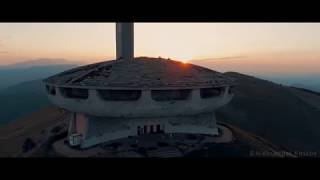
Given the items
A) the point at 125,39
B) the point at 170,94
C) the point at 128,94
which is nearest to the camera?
the point at 128,94

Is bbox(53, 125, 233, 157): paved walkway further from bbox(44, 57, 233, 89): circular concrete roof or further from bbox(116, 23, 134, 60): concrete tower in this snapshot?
bbox(116, 23, 134, 60): concrete tower

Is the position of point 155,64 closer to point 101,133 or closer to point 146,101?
point 146,101

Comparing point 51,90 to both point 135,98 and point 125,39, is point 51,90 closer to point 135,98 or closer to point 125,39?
point 135,98

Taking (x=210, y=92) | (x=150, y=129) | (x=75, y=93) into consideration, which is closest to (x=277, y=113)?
(x=210, y=92)

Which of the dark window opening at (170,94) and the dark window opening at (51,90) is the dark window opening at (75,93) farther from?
the dark window opening at (170,94)

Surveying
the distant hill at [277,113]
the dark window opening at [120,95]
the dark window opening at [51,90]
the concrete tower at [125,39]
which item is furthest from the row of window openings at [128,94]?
the concrete tower at [125,39]

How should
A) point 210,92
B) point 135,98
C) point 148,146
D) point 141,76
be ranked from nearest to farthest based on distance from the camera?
point 148,146
point 135,98
point 141,76
point 210,92
